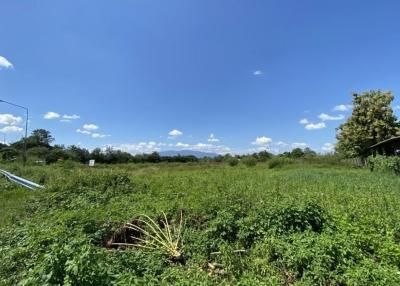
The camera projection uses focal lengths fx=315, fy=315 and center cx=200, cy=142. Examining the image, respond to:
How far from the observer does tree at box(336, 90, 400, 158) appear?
35.0m

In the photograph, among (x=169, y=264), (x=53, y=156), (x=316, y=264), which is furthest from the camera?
(x=53, y=156)

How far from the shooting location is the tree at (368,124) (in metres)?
35.0

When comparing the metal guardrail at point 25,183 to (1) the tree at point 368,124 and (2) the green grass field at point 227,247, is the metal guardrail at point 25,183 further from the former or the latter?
(1) the tree at point 368,124

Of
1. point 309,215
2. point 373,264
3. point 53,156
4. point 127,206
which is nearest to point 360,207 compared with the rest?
point 309,215

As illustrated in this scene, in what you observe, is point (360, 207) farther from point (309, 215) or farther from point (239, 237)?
point (239, 237)

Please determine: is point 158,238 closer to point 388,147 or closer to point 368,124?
point 388,147

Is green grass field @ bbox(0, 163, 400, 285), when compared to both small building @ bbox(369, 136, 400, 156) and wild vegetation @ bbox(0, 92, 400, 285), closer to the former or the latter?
wild vegetation @ bbox(0, 92, 400, 285)

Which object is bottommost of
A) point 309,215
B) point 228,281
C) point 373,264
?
point 228,281

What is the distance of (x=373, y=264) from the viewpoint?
484 cm

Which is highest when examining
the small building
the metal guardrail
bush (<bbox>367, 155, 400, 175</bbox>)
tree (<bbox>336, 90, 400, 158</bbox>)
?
tree (<bbox>336, 90, 400, 158</bbox>)

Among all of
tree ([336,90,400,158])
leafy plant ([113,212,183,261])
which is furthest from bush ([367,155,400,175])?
leafy plant ([113,212,183,261])

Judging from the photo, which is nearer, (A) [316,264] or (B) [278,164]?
(A) [316,264]

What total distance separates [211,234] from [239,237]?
603 millimetres

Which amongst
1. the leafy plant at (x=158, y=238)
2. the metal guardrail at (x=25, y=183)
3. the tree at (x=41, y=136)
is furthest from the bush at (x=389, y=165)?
the tree at (x=41, y=136)
